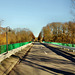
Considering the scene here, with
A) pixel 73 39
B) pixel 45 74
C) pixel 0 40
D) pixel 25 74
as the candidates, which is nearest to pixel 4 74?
pixel 25 74

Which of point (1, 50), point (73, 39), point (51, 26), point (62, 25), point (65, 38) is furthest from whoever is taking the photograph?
point (51, 26)

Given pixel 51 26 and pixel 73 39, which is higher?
pixel 51 26

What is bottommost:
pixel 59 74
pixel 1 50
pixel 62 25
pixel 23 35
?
pixel 59 74

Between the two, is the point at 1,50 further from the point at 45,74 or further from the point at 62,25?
the point at 62,25

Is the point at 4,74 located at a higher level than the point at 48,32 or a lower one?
lower

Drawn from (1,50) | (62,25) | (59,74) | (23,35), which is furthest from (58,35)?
(59,74)

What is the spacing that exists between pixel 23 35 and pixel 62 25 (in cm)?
2293

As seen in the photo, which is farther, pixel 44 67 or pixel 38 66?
pixel 38 66

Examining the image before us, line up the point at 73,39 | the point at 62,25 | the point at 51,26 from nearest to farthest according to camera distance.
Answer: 1. the point at 73,39
2. the point at 62,25
3. the point at 51,26

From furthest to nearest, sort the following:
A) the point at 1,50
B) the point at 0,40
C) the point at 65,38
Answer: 1. the point at 65,38
2. the point at 0,40
3. the point at 1,50

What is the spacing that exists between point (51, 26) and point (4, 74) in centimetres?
5866

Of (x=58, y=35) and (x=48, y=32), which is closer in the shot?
(x=58, y=35)

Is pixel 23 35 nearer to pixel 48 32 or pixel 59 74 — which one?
pixel 48 32

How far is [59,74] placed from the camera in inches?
226
